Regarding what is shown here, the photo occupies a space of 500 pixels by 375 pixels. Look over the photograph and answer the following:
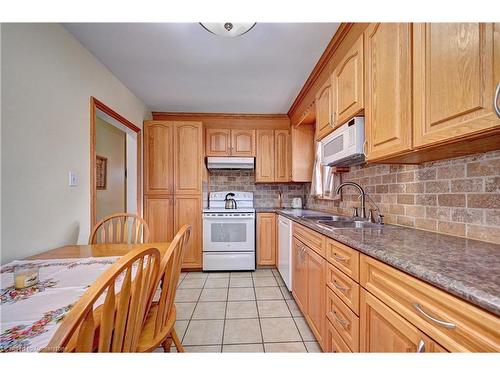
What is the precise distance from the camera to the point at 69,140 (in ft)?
5.45

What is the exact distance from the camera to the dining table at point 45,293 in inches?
22.3

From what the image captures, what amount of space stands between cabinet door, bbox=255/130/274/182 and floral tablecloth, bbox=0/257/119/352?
242 centimetres

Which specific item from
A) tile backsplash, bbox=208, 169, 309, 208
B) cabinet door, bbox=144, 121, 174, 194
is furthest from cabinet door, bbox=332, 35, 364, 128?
cabinet door, bbox=144, 121, 174, 194

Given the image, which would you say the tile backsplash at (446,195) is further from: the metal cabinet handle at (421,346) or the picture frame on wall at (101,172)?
the picture frame on wall at (101,172)

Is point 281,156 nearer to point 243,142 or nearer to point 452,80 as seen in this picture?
point 243,142

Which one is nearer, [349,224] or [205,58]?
[349,224]

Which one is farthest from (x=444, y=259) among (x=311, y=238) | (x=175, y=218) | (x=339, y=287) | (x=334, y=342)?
(x=175, y=218)

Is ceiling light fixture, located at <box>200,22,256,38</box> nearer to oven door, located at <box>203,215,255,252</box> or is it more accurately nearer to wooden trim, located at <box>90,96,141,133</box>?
wooden trim, located at <box>90,96,141,133</box>

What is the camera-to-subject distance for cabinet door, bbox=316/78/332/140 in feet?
6.14

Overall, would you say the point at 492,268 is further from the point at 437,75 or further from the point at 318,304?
the point at 318,304

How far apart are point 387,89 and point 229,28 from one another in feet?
3.62

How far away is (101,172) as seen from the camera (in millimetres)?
3426

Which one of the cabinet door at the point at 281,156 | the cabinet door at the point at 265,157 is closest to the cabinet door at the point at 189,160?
the cabinet door at the point at 265,157

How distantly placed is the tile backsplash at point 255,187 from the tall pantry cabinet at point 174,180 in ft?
1.87
